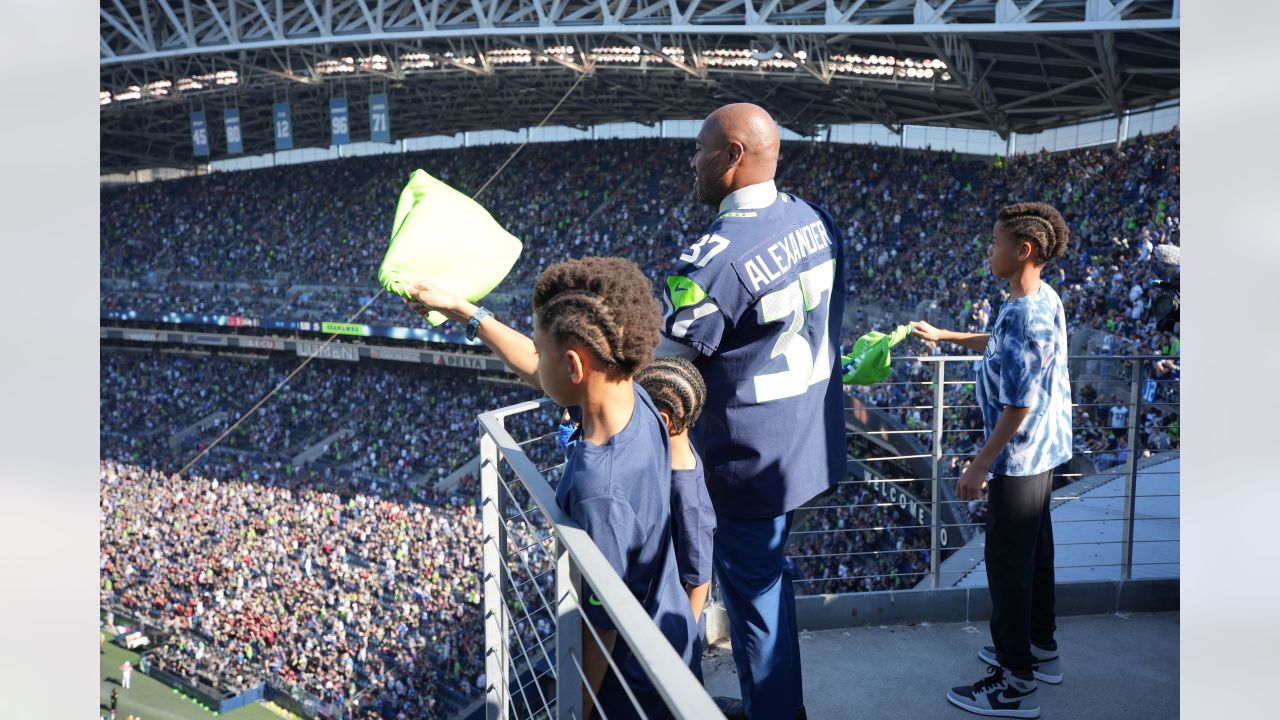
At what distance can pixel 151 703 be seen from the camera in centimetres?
1341

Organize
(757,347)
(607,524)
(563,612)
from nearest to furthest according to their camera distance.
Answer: (563,612) < (607,524) < (757,347)

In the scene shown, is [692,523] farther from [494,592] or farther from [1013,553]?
[1013,553]

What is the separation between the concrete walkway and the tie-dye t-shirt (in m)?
0.85

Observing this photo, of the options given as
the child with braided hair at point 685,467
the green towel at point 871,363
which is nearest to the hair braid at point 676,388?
the child with braided hair at point 685,467

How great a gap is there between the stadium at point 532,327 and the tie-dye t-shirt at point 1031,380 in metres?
0.21

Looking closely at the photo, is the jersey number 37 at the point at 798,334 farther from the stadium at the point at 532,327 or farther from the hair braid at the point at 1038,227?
the hair braid at the point at 1038,227

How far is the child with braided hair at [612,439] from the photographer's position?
1.56 m

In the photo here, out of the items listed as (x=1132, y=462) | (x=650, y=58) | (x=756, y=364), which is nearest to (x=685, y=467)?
(x=756, y=364)

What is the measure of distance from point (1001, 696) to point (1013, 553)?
1.56 feet

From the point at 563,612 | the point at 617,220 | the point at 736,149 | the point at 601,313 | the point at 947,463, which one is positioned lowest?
the point at 947,463

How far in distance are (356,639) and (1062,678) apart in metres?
11.7

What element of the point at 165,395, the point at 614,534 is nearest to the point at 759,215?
the point at 614,534

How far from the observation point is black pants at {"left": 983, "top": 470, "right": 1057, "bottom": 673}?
8.97 feet

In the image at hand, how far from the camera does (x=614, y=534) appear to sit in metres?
1.54
